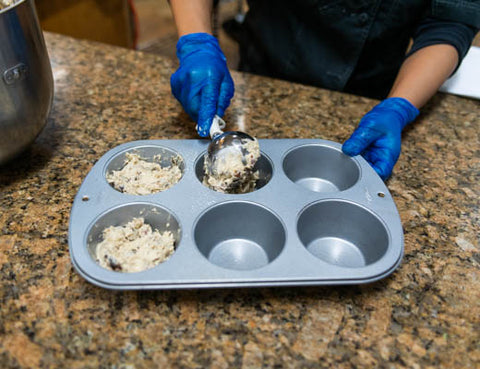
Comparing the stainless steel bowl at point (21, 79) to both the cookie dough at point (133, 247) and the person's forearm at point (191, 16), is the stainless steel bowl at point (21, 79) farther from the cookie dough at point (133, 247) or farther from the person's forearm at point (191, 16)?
the person's forearm at point (191, 16)

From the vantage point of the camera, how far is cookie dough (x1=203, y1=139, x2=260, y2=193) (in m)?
0.99

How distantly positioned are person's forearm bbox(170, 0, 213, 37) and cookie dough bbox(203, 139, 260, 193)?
54cm

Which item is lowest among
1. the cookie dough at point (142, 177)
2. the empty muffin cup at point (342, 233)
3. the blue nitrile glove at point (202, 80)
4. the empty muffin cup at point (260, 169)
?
the empty muffin cup at point (342, 233)

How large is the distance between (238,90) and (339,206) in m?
0.67

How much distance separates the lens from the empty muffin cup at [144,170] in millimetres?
983

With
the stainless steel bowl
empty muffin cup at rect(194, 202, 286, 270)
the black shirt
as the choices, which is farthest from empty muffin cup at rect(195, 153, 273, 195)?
the black shirt

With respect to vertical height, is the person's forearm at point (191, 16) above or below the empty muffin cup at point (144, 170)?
above

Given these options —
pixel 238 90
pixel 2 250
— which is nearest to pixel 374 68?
pixel 238 90

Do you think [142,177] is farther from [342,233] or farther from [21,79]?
[342,233]

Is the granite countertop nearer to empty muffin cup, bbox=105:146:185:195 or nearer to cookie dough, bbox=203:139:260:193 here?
empty muffin cup, bbox=105:146:185:195

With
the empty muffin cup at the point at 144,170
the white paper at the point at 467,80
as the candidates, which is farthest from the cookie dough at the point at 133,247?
the white paper at the point at 467,80

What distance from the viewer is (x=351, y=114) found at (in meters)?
1.35

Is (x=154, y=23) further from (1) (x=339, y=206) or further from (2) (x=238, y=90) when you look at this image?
(1) (x=339, y=206)

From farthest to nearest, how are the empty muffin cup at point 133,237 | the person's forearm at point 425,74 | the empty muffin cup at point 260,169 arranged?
1. the person's forearm at point 425,74
2. the empty muffin cup at point 260,169
3. the empty muffin cup at point 133,237
